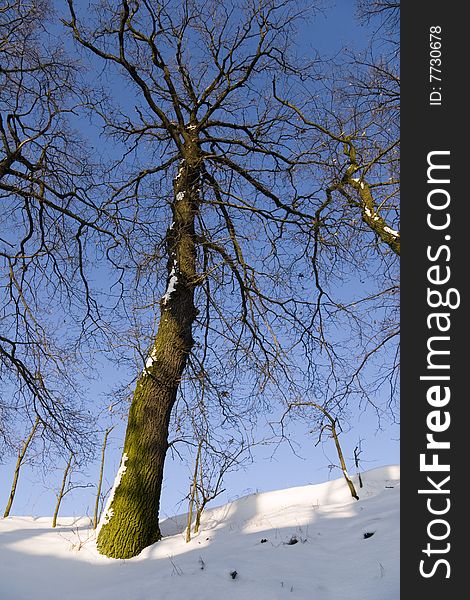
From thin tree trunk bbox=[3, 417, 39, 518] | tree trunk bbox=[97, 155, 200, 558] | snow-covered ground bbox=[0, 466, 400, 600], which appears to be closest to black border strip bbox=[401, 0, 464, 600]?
snow-covered ground bbox=[0, 466, 400, 600]

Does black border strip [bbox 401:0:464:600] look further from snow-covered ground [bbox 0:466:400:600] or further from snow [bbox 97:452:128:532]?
snow [bbox 97:452:128:532]

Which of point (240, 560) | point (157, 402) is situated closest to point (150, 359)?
point (157, 402)

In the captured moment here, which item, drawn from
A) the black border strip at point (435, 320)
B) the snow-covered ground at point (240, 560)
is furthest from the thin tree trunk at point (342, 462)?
the black border strip at point (435, 320)

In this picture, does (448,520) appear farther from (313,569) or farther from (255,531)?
(255,531)

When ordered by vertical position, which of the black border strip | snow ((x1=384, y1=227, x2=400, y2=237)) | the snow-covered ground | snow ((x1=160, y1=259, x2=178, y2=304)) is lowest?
the snow-covered ground

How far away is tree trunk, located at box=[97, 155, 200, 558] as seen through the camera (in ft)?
19.4

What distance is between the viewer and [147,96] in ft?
25.7

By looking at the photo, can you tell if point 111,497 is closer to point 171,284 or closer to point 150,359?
point 150,359

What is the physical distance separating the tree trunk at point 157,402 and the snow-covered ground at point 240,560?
10.1 inches

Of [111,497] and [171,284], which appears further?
[171,284]

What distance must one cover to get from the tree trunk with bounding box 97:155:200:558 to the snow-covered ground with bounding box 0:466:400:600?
26 centimetres

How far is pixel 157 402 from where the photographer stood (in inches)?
258

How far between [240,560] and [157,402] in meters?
2.29

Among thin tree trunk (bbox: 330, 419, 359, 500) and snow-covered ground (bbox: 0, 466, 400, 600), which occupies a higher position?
thin tree trunk (bbox: 330, 419, 359, 500)
